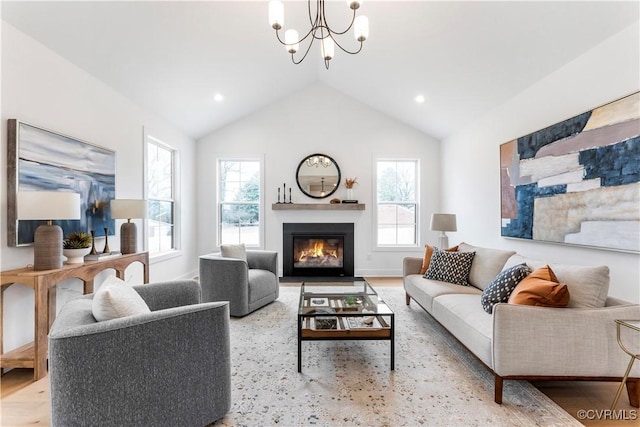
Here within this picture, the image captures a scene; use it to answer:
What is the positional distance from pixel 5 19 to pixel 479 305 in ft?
13.5

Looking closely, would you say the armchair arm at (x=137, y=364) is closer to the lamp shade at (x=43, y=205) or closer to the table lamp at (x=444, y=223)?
the lamp shade at (x=43, y=205)

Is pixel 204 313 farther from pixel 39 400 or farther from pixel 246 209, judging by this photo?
pixel 246 209

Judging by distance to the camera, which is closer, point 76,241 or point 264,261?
point 76,241

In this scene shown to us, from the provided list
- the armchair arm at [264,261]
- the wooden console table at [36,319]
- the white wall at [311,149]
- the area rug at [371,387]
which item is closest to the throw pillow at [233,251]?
the armchair arm at [264,261]

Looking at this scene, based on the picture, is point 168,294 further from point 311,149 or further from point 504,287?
point 311,149

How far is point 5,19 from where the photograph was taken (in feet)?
7.31

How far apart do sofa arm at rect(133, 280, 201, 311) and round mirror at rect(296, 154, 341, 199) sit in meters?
3.40

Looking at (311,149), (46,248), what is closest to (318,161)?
(311,149)

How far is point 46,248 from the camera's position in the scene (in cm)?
228

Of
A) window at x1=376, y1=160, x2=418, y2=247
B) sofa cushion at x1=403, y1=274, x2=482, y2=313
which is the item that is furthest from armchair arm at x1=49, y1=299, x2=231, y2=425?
window at x1=376, y1=160, x2=418, y2=247

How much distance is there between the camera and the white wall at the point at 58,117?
2258 mm

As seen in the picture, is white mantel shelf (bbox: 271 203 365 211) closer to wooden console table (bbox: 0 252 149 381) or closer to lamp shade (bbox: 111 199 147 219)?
lamp shade (bbox: 111 199 147 219)

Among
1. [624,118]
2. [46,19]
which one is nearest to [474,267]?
[624,118]

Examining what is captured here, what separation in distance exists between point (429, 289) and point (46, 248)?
3217 millimetres
